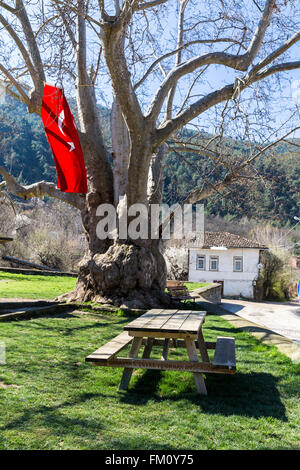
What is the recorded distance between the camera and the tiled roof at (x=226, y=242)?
4056cm

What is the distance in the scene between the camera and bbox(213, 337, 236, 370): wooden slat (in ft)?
12.9

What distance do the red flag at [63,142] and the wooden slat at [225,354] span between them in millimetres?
4216

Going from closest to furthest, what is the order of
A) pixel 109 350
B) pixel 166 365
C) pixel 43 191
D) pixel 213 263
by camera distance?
pixel 166 365
pixel 109 350
pixel 43 191
pixel 213 263

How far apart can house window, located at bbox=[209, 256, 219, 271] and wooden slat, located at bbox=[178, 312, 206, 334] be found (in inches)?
1429

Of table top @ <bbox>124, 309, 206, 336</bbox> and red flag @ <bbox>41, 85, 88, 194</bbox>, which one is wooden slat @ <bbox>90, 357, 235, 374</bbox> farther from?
red flag @ <bbox>41, 85, 88, 194</bbox>

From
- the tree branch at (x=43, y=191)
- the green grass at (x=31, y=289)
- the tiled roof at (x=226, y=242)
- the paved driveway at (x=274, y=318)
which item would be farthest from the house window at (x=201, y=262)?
the tree branch at (x=43, y=191)

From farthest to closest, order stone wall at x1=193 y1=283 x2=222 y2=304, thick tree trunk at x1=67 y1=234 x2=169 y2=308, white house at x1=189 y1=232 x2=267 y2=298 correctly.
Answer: white house at x1=189 y1=232 x2=267 y2=298 → stone wall at x1=193 y1=283 x2=222 y2=304 → thick tree trunk at x1=67 y1=234 x2=169 y2=308

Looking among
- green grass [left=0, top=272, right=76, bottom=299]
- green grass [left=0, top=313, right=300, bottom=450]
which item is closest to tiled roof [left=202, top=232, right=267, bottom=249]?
green grass [left=0, top=272, right=76, bottom=299]

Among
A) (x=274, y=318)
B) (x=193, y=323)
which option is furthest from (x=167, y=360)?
(x=274, y=318)

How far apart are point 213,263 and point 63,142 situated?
3483 cm

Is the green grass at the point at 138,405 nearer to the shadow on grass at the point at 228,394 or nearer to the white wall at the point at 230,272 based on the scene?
the shadow on grass at the point at 228,394

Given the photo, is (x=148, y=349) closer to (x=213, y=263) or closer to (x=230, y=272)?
(x=213, y=263)

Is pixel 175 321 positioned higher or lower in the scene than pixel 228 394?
higher

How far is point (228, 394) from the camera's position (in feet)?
13.8
